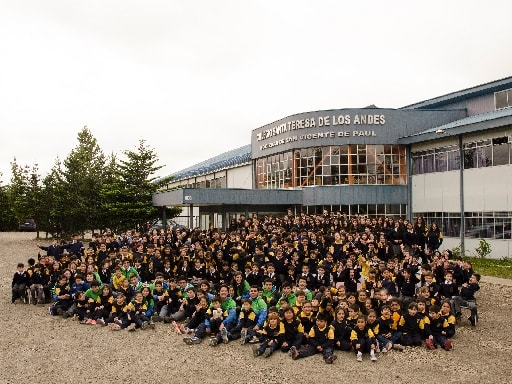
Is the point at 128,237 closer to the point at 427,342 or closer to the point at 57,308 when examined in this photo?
the point at 57,308

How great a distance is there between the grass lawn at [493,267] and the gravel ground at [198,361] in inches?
356

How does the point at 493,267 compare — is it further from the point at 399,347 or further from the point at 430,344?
the point at 399,347

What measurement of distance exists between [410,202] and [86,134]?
108ft

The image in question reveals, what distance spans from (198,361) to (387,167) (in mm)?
24422

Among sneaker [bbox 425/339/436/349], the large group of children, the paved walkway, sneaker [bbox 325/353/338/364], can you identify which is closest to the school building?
the paved walkway

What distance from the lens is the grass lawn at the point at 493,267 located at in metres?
20.2

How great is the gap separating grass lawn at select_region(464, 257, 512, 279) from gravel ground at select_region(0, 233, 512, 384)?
904 centimetres

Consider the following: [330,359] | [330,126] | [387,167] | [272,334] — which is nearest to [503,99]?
[387,167]

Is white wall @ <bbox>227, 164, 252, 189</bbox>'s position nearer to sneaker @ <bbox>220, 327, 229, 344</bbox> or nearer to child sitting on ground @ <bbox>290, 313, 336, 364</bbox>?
sneaker @ <bbox>220, 327, 229, 344</bbox>

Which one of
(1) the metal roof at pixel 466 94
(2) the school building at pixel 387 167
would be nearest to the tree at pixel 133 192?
(2) the school building at pixel 387 167

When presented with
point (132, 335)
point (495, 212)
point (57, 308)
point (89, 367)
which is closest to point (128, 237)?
point (57, 308)

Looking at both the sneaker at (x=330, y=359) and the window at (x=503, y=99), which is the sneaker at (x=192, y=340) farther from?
the window at (x=503, y=99)

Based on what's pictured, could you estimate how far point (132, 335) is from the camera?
11.3m

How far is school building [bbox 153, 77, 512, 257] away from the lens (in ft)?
88.6
